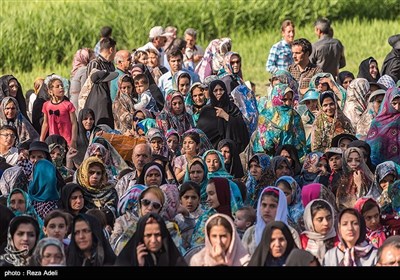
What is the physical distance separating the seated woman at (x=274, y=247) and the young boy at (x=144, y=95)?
20.7ft

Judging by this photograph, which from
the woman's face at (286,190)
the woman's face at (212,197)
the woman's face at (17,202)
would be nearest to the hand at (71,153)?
the woman's face at (212,197)

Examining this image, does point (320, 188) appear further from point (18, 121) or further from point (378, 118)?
point (18, 121)

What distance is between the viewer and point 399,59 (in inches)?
801

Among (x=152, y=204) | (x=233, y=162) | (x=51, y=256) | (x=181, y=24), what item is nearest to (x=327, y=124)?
(x=233, y=162)

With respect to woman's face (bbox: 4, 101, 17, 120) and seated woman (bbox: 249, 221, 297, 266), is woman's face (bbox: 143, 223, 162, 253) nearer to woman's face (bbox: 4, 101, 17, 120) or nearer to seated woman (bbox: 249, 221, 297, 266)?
seated woman (bbox: 249, 221, 297, 266)

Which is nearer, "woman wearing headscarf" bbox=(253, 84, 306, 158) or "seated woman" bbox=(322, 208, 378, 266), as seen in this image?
"seated woman" bbox=(322, 208, 378, 266)

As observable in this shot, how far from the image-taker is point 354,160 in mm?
15164

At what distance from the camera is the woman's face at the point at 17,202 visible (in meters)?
13.6

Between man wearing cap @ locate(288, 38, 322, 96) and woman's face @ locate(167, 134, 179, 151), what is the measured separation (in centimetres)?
265

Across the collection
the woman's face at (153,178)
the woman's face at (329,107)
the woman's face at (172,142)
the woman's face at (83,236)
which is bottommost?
the woman's face at (83,236)

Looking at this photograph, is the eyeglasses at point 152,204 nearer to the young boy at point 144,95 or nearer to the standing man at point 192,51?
the young boy at point 144,95

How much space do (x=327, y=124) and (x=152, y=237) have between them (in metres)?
5.17

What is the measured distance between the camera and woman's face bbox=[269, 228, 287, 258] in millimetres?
11844

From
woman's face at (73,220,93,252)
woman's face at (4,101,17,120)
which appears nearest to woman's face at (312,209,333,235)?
woman's face at (73,220,93,252)
